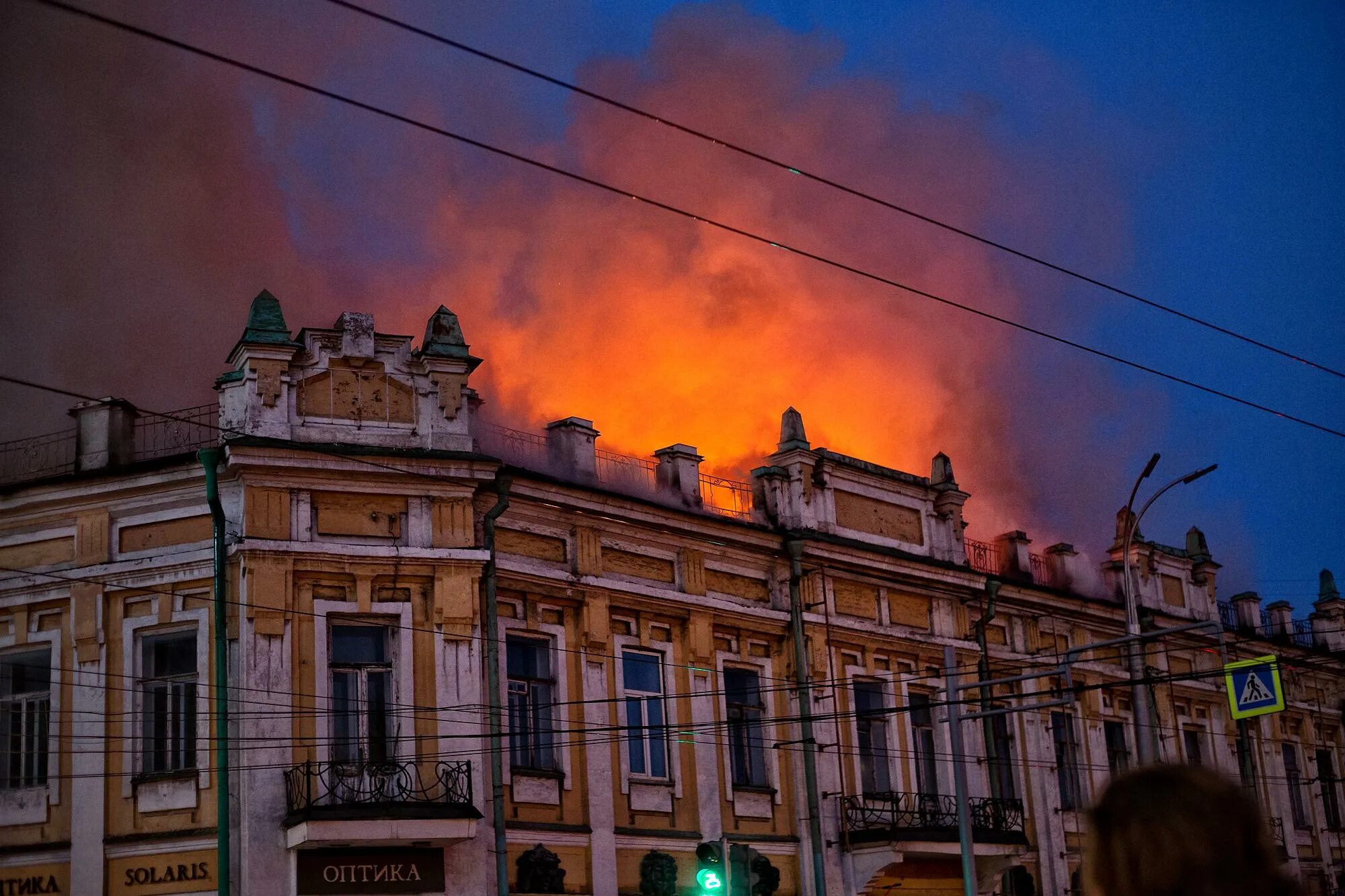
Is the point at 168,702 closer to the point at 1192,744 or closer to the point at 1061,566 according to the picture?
the point at 1061,566

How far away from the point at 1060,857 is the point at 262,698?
17.2 meters

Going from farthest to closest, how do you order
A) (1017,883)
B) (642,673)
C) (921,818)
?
1. (1017,883)
2. (921,818)
3. (642,673)

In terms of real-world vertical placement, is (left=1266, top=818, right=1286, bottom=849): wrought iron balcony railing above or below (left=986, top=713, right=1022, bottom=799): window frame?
below

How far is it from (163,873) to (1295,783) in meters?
29.1

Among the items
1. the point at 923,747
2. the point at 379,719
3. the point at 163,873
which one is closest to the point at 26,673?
the point at 163,873

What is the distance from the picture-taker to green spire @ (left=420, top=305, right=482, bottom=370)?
2362 centimetres

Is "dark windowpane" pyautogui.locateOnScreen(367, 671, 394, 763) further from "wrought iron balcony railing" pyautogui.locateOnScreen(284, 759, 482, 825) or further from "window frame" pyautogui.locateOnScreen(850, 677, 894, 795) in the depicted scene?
"window frame" pyautogui.locateOnScreen(850, 677, 894, 795)

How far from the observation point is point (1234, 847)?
100 inches

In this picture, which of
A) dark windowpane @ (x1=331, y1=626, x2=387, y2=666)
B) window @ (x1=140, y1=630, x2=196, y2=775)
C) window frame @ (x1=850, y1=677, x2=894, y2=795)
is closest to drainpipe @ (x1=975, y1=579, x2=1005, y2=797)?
window frame @ (x1=850, y1=677, x2=894, y2=795)

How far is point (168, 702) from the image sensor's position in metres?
22.2

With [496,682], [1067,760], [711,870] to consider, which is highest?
[496,682]

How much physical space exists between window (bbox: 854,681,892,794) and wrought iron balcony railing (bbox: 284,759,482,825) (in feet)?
28.8

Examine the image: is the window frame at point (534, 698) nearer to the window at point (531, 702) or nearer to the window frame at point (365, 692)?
the window at point (531, 702)

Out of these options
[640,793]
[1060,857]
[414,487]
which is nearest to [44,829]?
[414,487]
